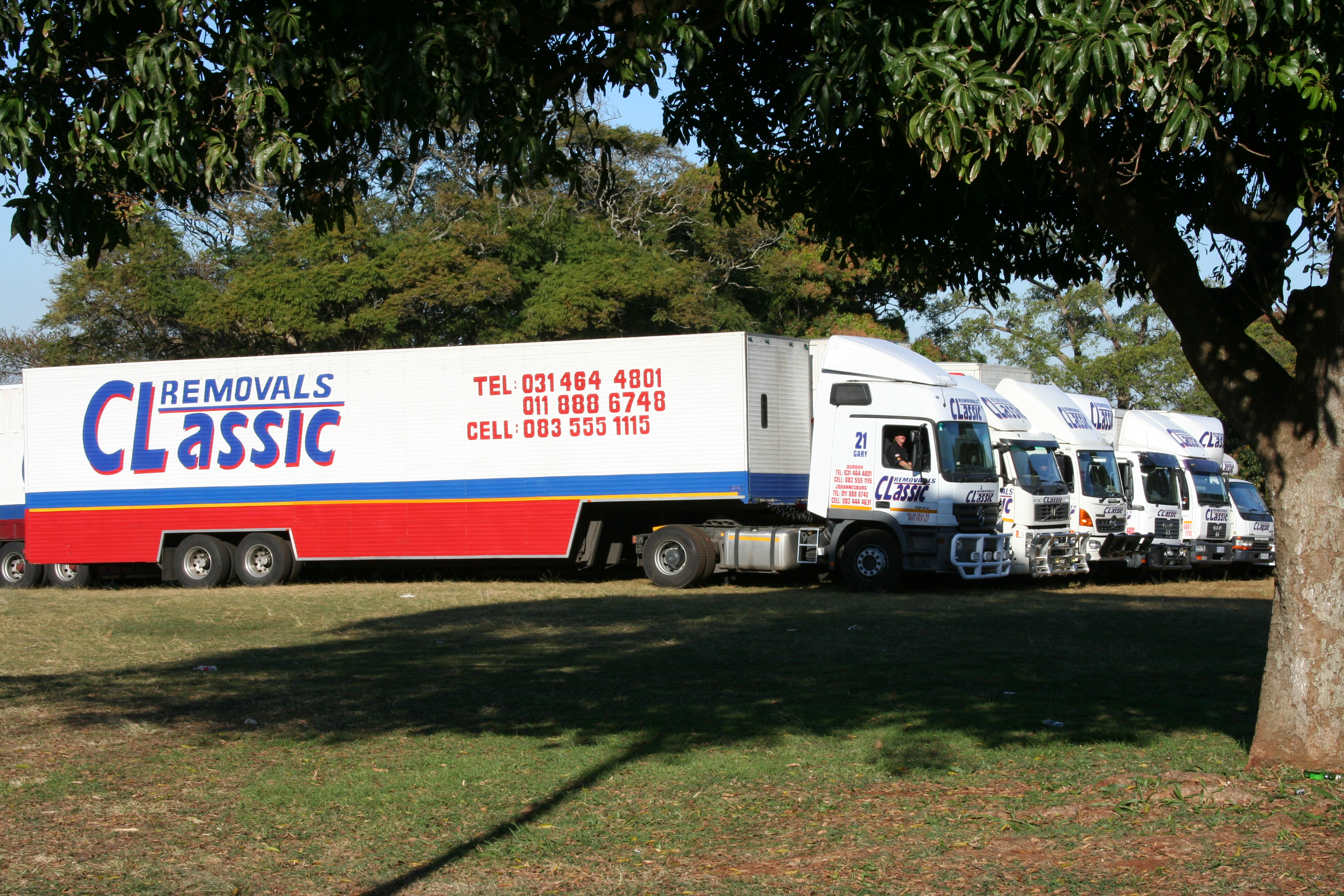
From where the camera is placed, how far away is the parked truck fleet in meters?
20.3

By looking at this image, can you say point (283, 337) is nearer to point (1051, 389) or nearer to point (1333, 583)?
point (1051, 389)

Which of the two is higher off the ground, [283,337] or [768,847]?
[283,337]

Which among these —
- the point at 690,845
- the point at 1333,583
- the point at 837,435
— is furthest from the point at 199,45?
the point at 837,435

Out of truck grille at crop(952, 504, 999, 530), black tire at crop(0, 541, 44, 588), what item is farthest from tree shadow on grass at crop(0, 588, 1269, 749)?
black tire at crop(0, 541, 44, 588)

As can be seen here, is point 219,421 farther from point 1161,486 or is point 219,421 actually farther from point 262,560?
point 1161,486

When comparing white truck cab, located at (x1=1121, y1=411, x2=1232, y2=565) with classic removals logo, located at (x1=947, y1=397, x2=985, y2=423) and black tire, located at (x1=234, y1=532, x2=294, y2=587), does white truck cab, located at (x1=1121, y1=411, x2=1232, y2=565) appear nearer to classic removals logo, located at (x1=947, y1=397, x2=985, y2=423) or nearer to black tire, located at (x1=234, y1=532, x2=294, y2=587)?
classic removals logo, located at (x1=947, y1=397, x2=985, y2=423)

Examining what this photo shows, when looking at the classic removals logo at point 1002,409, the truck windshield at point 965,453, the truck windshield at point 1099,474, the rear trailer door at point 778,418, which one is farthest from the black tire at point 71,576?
the truck windshield at point 1099,474

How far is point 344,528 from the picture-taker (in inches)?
902

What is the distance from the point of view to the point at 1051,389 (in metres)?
23.4

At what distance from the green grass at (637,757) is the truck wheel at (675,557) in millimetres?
5331

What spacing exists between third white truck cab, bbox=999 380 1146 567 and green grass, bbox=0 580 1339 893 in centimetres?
661

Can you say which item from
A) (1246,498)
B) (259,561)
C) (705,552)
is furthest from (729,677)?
(1246,498)

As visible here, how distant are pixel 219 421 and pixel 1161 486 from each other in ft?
55.9

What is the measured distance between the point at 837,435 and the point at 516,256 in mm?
18128
